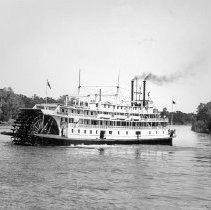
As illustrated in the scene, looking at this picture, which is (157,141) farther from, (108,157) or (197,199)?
(197,199)

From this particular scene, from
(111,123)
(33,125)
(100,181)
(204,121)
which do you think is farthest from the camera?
(204,121)

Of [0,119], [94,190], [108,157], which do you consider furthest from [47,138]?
[0,119]

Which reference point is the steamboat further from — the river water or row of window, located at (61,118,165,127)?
the river water

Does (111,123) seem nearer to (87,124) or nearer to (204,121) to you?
(87,124)

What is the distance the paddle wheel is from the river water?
10.1 meters

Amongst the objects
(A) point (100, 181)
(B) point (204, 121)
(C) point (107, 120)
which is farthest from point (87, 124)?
(B) point (204, 121)

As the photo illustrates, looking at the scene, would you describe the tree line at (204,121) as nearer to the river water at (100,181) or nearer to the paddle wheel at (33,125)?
the paddle wheel at (33,125)

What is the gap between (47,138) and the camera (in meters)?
64.4

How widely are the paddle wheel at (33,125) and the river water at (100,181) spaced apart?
1009cm

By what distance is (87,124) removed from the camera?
67875 mm

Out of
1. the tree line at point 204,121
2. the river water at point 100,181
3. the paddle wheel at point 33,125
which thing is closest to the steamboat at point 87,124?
the paddle wheel at point 33,125

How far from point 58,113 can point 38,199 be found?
37.1 meters

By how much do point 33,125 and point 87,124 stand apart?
7990 millimetres

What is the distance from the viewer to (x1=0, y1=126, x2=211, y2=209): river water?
94.8 feet
